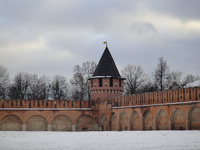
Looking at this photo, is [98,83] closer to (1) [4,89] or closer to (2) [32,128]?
(2) [32,128]

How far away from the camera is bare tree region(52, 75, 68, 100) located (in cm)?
5662

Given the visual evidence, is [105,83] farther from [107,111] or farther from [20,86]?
[20,86]

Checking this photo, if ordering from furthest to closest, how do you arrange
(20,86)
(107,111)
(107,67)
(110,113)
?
1. (20,86)
2. (107,67)
3. (107,111)
4. (110,113)

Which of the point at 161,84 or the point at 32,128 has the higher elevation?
the point at 161,84

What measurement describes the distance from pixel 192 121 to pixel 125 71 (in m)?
29.7

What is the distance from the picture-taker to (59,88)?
58.3 m

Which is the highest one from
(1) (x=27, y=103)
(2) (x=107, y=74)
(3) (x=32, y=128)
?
(2) (x=107, y=74)

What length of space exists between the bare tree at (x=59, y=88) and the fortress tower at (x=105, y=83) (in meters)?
18.0

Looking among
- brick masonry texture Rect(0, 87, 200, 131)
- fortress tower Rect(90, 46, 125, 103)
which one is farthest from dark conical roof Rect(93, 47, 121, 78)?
brick masonry texture Rect(0, 87, 200, 131)

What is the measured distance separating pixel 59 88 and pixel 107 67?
66.3ft

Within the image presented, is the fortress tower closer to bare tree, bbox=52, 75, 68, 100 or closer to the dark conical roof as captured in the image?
the dark conical roof

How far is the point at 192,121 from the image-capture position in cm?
2511

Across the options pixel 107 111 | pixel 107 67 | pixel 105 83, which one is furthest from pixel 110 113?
pixel 107 67

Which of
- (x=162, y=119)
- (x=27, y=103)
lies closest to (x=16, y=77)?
(x=27, y=103)
